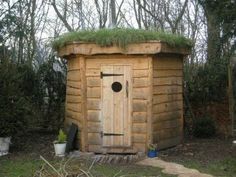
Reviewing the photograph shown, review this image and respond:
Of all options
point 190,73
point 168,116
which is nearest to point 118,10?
point 190,73

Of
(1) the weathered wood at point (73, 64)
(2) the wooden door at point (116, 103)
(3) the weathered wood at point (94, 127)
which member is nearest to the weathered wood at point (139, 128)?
(2) the wooden door at point (116, 103)

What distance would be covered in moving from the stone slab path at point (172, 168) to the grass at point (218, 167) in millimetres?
227

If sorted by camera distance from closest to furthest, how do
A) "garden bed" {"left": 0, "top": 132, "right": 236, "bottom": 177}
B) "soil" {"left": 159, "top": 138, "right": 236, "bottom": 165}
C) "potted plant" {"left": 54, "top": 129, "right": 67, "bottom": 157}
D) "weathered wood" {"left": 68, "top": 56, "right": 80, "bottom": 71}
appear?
"garden bed" {"left": 0, "top": 132, "right": 236, "bottom": 177}
"soil" {"left": 159, "top": 138, "right": 236, "bottom": 165}
"potted plant" {"left": 54, "top": 129, "right": 67, "bottom": 157}
"weathered wood" {"left": 68, "top": 56, "right": 80, "bottom": 71}

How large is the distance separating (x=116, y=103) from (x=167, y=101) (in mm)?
1372

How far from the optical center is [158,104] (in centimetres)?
1066

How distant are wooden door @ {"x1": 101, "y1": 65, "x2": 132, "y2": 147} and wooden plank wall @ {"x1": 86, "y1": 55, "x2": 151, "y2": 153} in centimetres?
11

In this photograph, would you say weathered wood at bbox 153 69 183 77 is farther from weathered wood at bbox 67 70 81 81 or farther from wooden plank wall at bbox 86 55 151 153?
weathered wood at bbox 67 70 81 81

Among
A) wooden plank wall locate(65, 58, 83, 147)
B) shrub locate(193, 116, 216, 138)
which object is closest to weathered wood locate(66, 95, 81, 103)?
wooden plank wall locate(65, 58, 83, 147)

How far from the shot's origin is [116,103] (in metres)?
10.4

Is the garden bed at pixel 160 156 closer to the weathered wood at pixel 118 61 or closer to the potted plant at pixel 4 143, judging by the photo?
the potted plant at pixel 4 143

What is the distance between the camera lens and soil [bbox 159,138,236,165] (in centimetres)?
991

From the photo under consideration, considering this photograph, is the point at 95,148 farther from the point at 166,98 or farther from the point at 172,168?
the point at 172,168

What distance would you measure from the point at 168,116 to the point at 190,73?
12.3ft

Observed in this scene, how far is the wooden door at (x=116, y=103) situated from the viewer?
1037 centimetres
